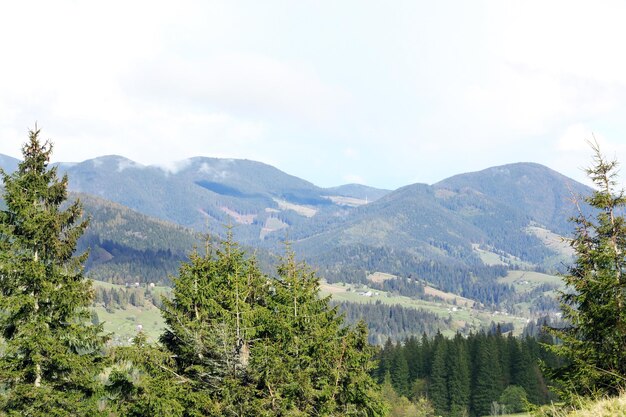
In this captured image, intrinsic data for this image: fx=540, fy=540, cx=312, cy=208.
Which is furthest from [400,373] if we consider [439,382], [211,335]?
[211,335]

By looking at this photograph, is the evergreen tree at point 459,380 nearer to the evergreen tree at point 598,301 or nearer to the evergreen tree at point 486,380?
the evergreen tree at point 486,380

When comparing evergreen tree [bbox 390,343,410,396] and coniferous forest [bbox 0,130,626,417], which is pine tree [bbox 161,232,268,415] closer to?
coniferous forest [bbox 0,130,626,417]

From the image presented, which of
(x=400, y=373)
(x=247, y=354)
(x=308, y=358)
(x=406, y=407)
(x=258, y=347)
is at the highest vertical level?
(x=258, y=347)

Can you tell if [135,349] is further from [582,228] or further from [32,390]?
[582,228]

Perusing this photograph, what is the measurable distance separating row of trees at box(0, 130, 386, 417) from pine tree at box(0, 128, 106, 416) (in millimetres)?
51

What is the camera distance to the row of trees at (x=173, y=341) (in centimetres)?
2384

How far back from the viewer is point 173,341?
3175 centimetres

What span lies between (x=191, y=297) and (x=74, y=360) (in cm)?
800

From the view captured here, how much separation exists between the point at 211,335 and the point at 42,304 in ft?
26.2

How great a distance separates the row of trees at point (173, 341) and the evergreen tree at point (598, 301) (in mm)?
11258

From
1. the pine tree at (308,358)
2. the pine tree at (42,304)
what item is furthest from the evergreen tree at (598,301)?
the pine tree at (42,304)

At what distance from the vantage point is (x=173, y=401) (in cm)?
2619

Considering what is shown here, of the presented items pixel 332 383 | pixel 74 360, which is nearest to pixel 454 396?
pixel 332 383

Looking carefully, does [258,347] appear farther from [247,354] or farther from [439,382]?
[439,382]
